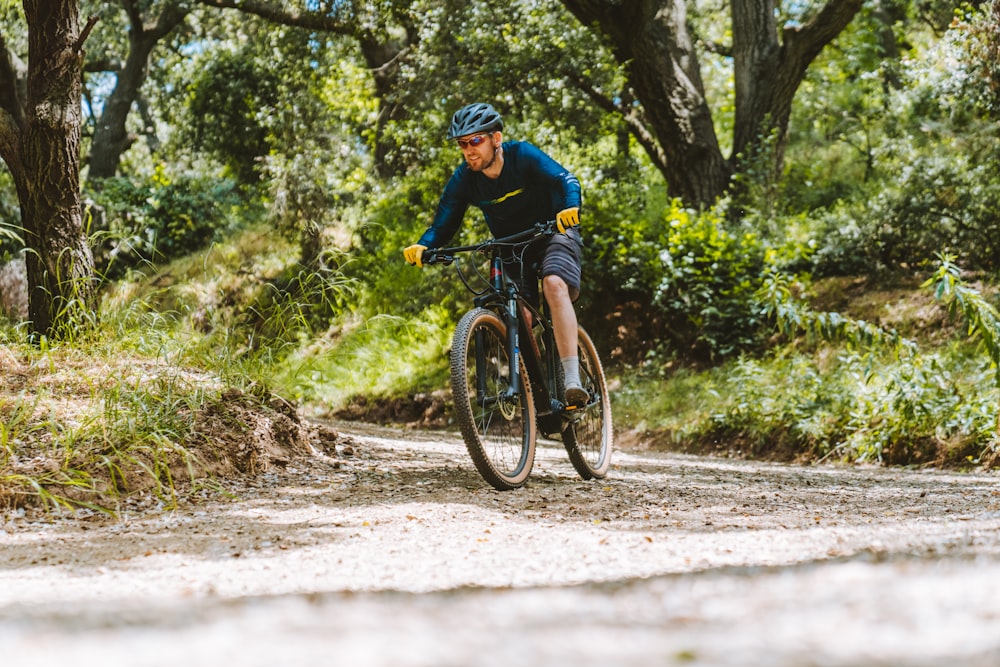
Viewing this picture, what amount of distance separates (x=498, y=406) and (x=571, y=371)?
474 millimetres

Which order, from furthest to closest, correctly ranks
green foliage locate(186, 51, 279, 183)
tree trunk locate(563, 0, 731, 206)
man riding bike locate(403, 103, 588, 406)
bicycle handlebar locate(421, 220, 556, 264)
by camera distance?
green foliage locate(186, 51, 279, 183)
tree trunk locate(563, 0, 731, 206)
man riding bike locate(403, 103, 588, 406)
bicycle handlebar locate(421, 220, 556, 264)

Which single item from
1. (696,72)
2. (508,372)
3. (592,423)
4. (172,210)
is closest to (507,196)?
(508,372)

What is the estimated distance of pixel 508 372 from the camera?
5270mm

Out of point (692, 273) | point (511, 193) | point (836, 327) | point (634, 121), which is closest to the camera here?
point (511, 193)

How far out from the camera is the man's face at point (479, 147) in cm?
522

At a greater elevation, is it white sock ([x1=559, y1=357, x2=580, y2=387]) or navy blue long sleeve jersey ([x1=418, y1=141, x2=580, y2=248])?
navy blue long sleeve jersey ([x1=418, y1=141, x2=580, y2=248])

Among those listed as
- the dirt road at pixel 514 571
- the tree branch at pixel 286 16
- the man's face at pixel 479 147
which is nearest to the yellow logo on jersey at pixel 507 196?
the man's face at pixel 479 147

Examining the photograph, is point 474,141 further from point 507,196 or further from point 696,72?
point 696,72

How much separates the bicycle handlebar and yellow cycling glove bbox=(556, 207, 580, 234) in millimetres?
102

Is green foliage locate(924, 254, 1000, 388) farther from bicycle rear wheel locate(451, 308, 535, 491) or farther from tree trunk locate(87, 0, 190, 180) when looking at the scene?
tree trunk locate(87, 0, 190, 180)

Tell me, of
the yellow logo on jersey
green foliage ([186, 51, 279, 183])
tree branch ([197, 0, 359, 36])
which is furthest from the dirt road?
green foliage ([186, 51, 279, 183])

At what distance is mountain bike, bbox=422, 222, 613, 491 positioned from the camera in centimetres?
491

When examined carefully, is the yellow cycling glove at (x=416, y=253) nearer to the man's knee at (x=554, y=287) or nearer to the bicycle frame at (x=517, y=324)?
the bicycle frame at (x=517, y=324)

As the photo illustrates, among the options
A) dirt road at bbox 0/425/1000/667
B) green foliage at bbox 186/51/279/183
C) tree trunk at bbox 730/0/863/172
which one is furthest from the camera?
green foliage at bbox 186/51/279/183
